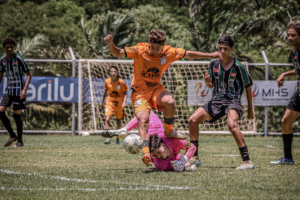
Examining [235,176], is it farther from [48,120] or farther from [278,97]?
[48,120]

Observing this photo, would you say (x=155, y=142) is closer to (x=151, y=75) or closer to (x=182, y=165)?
(x=182, y=165)

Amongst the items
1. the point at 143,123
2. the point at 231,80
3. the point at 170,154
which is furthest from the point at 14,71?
the point at 231,80

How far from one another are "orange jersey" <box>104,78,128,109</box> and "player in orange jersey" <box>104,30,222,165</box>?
5.12 metres

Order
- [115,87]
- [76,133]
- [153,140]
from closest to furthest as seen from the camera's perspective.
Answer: [153,140]
[115,87]
[76,133]

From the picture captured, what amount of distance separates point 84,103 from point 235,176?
9883 millimetres

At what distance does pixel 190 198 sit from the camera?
3.50 m


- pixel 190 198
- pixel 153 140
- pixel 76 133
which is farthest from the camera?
pixel 76 133

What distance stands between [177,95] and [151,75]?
807 cm

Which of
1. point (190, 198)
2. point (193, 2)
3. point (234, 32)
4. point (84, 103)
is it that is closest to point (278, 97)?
point (234, 32)

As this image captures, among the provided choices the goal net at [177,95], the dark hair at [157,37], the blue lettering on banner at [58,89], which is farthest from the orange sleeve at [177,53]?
Result: the blue lettering on banner at [58,89]

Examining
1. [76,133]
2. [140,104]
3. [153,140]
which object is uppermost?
[140,104]

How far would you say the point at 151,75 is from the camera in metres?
5.80

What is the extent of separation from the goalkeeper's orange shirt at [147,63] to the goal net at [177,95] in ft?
23.8

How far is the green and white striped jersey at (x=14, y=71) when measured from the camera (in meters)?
8.45
